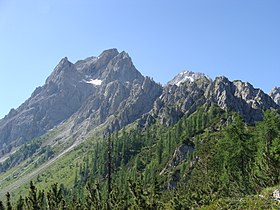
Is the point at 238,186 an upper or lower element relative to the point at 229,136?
lower

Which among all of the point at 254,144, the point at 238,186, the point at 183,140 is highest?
the point at 183,140

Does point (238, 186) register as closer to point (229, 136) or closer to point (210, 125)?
point (229, 136)

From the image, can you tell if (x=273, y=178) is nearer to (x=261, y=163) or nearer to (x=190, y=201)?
(x=261, y=163)

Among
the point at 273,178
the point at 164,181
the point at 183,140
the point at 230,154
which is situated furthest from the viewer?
the point at 183,140

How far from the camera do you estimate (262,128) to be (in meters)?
90.4

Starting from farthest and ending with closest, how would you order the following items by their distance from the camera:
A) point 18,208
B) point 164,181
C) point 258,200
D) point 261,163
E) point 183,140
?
point 183,140
point 164,181
point 261,163
point 18,208
point 258,200

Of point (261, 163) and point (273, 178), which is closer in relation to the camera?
point (273, 178)

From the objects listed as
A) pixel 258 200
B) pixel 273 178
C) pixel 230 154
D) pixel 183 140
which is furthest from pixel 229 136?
pixel 183 140

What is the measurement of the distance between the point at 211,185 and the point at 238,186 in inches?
220

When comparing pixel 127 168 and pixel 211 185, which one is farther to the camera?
pixel 127 168

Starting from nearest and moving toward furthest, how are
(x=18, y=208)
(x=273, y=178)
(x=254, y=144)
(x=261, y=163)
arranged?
1. (x=18, y=208)
2. (x=273, y=178)
3. (x=261, y=163)
4. (x=254, y=144)

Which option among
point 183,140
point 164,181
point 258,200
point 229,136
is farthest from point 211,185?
point 183,140

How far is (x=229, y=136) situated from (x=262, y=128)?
36.7 ft

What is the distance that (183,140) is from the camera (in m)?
167
